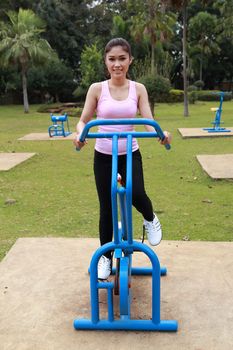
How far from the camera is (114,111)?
253 centimetres

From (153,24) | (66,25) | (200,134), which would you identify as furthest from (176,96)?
(200,134)

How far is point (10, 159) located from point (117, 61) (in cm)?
584

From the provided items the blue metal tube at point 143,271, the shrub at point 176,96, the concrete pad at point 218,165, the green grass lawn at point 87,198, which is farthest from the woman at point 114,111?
the shrub at point 176,96

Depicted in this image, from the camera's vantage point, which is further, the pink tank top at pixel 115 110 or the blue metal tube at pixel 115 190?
the pink tank top at pixel 115 110

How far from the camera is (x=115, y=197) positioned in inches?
87.6

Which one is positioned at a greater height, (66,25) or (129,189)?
(66,25)

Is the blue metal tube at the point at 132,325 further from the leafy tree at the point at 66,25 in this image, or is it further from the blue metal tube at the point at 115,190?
the leafy tree at the point at 66,25

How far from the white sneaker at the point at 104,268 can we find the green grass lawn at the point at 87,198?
3.76 feet

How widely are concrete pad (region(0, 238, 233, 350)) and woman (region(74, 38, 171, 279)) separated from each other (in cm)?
32

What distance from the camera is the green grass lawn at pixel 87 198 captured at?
4129 mm

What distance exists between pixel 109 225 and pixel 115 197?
57cm

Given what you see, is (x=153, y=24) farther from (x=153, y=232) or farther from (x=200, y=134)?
(x=153, y=232)

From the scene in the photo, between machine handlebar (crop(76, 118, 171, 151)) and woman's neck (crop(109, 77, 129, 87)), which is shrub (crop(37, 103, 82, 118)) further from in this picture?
machine handlebar (crop(76, 118, 171, 151))

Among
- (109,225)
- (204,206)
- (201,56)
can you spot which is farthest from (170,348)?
(201,56)
